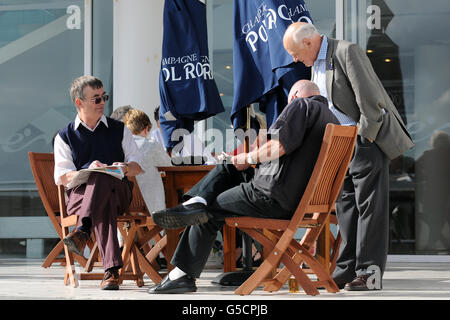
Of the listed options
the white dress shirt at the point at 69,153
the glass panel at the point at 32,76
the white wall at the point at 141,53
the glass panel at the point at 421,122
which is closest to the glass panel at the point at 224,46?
the white wall at the point at 141,53

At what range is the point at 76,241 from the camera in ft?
14.5

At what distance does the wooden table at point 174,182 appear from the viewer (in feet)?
16.8

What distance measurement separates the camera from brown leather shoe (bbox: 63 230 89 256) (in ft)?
14.4

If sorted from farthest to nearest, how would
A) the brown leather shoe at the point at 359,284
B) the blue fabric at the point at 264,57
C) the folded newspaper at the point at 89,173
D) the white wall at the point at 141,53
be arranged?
the white wall at the point at 141,53
the blue fabric at the point at 264,57
the folded newspaper at the point at 89,173
the brown leather shoe at the point at 359,284

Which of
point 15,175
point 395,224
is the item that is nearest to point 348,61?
point 395,224

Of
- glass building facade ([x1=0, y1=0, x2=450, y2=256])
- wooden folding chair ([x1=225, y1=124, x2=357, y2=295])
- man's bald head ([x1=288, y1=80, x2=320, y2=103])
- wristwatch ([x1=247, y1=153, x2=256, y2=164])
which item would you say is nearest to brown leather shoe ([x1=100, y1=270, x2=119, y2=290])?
wooden folding chair ([x1=225, y1=124, x2=357, y2=295])

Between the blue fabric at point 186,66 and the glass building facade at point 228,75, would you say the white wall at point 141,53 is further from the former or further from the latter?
the blue fabric at point 186,66

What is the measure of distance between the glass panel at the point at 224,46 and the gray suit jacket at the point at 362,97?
3398 millimetres

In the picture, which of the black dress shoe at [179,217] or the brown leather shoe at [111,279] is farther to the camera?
the brown leather shoe at [111,279]

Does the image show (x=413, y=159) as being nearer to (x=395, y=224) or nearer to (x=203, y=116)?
(x=395, y=224)

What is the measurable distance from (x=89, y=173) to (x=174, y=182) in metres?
0.68

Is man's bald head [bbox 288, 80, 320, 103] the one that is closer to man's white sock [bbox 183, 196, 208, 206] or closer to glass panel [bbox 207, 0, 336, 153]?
man's white sock [bbox 183, 196, 208, 206]

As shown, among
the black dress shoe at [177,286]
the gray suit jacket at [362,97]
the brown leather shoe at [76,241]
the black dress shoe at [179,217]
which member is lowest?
the black dress shoe at [177,286]

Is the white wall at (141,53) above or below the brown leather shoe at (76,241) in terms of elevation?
above
